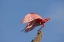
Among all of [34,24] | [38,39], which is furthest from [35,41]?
[34,24]

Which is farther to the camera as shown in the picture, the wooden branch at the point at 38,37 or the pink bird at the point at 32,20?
the pink bird at the point at 32,20

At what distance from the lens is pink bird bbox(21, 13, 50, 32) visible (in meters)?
21.0

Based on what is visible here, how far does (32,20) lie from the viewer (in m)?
21.2

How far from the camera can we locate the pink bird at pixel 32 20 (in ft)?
68.8

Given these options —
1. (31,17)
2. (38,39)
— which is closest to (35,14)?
(31,17)

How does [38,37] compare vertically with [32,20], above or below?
below

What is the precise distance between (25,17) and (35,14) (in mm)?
811

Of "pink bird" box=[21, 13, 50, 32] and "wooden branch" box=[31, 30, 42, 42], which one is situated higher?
"pink bird" box=[21, 13, 50, 32]

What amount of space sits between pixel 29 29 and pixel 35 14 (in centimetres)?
134

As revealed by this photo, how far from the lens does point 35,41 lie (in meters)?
20.5

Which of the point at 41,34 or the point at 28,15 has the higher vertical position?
the point at 28,15

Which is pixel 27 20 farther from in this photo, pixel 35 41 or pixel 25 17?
pixel 35 41

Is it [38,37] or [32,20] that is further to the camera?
[32,20]

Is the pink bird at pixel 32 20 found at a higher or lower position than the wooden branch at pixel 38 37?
higher
